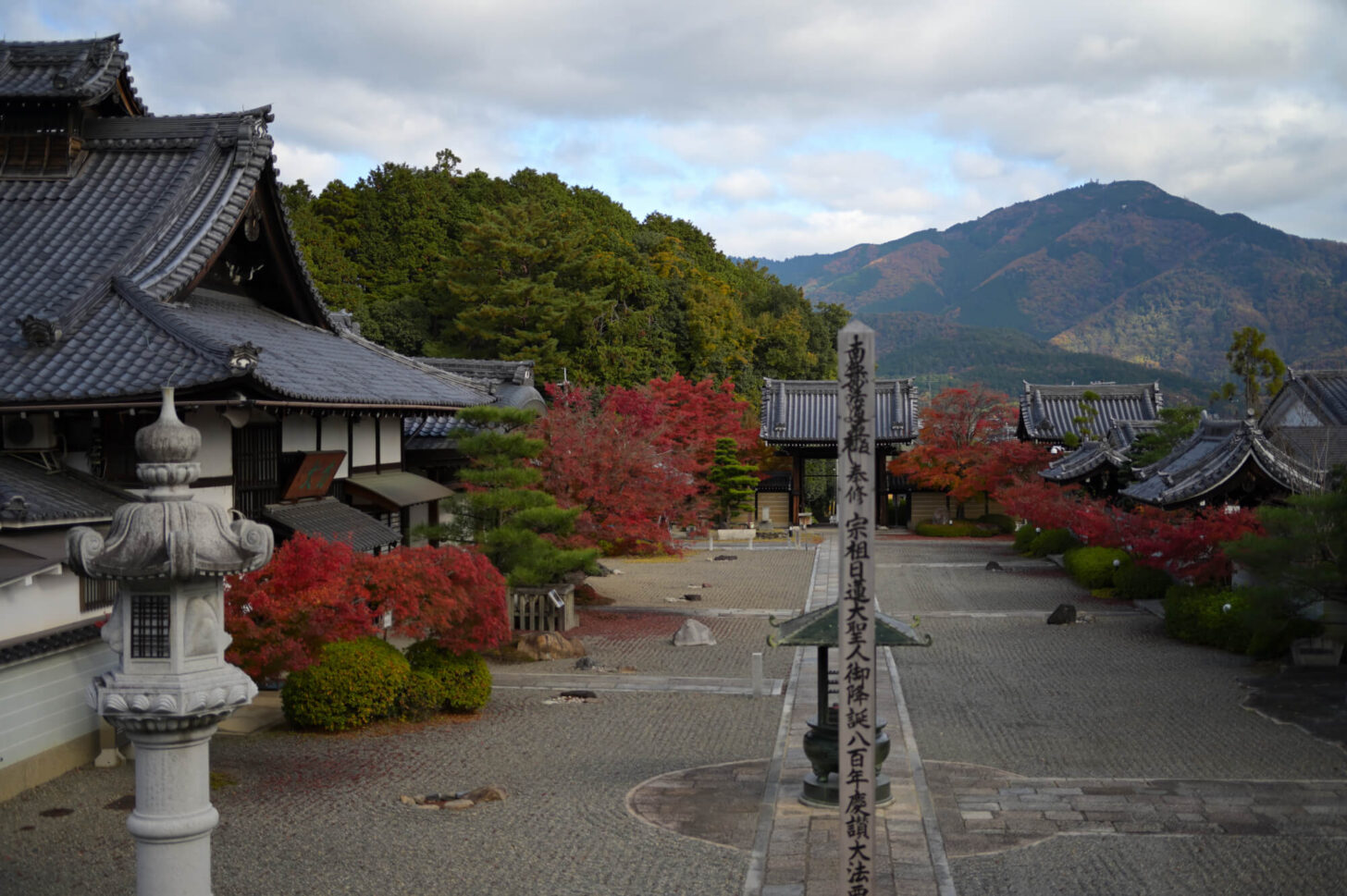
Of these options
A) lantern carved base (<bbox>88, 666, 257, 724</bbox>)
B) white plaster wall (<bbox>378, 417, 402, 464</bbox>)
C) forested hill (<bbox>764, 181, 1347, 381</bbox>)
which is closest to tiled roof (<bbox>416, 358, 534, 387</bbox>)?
white plaster wall (<bbox>378, 417, 402, 464</bbox>)

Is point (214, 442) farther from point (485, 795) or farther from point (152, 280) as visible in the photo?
point (485, 795)

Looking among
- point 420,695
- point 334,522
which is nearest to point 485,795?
point 420,695

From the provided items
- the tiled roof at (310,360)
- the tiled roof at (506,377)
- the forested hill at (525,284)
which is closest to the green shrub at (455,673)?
the tiled roof at (310,360)

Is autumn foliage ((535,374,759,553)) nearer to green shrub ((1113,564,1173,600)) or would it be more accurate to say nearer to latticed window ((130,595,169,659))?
green shrub ((1113,564,1173,600))

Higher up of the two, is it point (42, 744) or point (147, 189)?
point (147, 189)

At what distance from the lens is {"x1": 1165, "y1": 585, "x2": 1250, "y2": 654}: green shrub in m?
18.6

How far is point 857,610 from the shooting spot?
717 centimetres

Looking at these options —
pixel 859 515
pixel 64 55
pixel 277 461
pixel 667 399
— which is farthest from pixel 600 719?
pixel 667 399

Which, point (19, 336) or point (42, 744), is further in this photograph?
point (19, 336)

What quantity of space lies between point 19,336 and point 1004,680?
14012mm

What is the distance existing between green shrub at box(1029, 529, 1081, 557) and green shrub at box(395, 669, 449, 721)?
2530 centimetres

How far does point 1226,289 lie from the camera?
14012 centimetres

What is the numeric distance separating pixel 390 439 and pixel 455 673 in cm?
664

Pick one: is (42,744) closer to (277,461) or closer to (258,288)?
(277,461)
